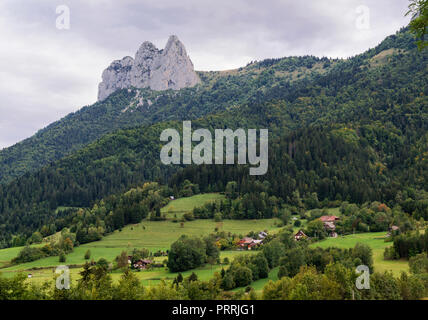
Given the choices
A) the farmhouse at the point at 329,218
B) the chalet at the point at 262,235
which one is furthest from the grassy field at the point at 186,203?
the farmhouse at the point at 329,218

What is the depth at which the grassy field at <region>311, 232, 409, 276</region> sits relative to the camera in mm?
61888

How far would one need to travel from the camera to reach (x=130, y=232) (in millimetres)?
118188

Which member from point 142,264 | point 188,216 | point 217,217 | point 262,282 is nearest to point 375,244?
point 262,282

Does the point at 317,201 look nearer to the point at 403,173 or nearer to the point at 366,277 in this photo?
the point at 403,173

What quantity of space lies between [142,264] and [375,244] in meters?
52.3

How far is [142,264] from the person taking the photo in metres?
85.2

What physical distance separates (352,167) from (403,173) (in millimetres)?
19179

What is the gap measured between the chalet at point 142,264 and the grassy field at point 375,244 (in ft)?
125

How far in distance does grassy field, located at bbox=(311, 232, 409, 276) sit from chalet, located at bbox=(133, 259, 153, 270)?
3825 cm

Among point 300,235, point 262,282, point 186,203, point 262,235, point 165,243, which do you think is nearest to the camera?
point 262,282

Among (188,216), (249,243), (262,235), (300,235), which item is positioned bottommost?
(249,243)

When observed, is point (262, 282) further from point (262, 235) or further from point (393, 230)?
point (393, 230)

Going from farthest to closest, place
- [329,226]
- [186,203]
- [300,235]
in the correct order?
[186,203] → [329,226] → [300,235]

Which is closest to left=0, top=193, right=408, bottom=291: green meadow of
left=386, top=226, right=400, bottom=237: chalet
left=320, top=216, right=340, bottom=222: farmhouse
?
left=386, top=226, right=400, bottom=237: chalet
